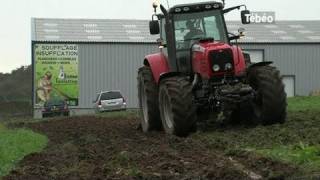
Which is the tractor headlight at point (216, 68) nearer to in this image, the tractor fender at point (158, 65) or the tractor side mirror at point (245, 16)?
the tractor side mirror at point (245, 16)

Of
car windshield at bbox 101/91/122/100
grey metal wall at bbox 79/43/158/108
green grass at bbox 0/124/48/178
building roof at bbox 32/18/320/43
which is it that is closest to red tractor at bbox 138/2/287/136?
green grass at bbox 0/124/48/178

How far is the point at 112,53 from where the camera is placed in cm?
5225

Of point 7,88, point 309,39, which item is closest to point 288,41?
point 309,39

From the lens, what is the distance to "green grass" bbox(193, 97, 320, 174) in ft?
31.4

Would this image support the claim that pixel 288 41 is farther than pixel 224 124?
Yes

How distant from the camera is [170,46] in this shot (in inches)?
634

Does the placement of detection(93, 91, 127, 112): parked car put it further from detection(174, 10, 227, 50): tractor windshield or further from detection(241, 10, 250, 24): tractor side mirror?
detection(241, 10, 250, 24): tractor side mirror

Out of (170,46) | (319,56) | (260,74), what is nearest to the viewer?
(260,74)

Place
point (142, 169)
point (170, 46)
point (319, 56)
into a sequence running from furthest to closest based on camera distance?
point (319, 56) → point (170, 46) → point (142, 169)

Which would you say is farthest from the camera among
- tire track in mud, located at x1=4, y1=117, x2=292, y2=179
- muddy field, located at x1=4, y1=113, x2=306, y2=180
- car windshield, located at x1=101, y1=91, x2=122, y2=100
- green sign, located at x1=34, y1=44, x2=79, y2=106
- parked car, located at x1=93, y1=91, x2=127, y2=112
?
green sign, located at x1=34, y1=44, x2=79, y2=106

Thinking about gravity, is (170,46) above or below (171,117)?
above

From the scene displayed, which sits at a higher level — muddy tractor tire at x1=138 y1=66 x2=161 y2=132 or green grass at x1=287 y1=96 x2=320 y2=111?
muddy tractor tire at x1=138 y1=66 x2=161 y2=132

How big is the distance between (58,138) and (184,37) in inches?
174

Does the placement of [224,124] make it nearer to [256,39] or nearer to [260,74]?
[260,74]
